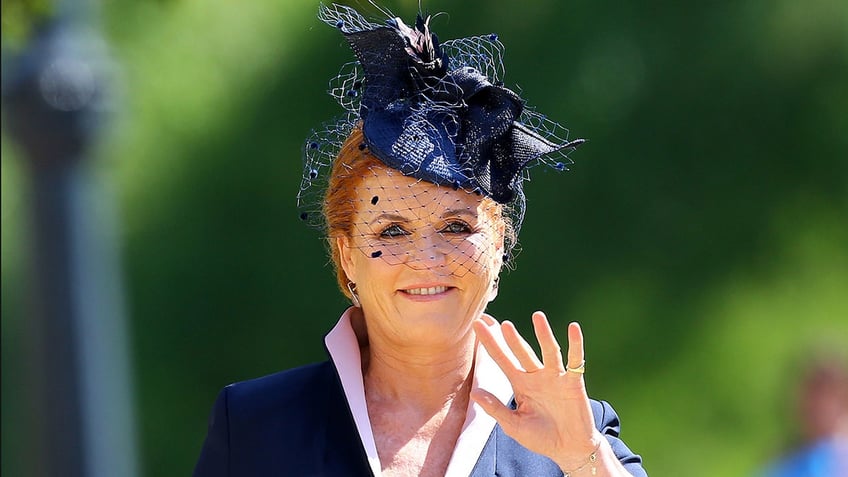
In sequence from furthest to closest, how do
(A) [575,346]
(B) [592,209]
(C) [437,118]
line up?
(B) [592,209] → (C) [437,118] → (A) [575,346]

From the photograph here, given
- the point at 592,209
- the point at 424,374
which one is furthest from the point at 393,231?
the point at 592,209

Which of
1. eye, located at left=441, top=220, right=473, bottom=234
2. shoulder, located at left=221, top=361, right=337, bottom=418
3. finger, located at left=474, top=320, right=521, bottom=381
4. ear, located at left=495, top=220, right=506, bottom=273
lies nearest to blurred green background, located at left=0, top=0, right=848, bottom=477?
shoulder, located at left=221, top=361, right=337, bottom=418

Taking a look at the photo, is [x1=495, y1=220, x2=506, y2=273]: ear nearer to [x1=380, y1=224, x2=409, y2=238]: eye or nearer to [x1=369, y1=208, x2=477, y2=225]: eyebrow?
[x1=369, y1=208, x2=477, y2=225]: eyebrow

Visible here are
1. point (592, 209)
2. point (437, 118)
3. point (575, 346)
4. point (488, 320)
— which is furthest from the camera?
point (592, 209)

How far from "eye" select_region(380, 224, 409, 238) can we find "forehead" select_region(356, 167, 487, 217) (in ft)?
0.10

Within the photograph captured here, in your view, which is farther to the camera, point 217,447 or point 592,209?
point 592,209

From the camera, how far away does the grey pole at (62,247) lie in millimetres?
2492

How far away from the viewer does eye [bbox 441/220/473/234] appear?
264 centimetres

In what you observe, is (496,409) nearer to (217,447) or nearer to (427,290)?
(427,290)

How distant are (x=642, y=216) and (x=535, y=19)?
3.03ft

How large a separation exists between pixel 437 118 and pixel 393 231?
0.79 ft

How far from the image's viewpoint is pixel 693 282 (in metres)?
5.79

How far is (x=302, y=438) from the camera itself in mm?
2682

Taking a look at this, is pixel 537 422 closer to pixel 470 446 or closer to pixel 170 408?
pixel 470 446
